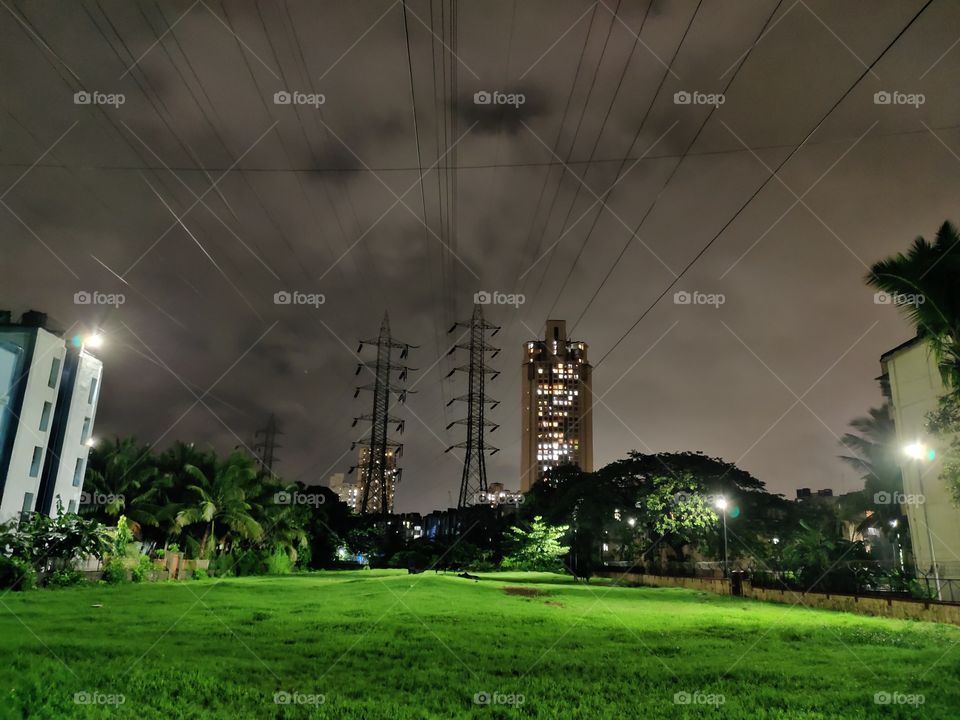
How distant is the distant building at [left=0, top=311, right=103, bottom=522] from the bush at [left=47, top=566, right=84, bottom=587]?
4923mm

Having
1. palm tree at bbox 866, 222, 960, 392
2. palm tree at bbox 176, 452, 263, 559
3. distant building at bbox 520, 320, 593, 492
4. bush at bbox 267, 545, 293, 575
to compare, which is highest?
distant building at bbox 520, 320, 593, 492

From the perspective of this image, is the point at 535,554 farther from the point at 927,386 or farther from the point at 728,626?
the point at 728,626

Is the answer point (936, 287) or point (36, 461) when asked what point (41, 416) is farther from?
point (936, 287)

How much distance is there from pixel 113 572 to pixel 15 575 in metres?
6.02

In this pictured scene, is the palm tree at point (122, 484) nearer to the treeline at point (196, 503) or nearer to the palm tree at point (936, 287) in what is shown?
the treeline at point (196, 503)

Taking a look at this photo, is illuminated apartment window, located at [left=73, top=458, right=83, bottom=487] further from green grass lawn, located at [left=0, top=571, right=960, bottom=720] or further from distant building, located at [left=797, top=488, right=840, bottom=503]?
distant building, located at [left=797, top=488, right=840, bottom=503]

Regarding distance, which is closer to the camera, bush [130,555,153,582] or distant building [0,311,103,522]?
distant building [0,311,103,522]

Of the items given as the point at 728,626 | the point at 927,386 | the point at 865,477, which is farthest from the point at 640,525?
the point at 728,626

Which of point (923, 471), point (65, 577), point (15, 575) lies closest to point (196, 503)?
point (65, 577)

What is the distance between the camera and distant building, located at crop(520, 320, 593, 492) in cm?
18088

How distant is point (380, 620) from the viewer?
16.0 metres

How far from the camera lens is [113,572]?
28297 mm

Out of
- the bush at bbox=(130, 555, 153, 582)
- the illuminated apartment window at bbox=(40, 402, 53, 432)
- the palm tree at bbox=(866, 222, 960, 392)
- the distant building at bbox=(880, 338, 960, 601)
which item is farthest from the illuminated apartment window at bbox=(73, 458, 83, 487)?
the distant building at bbox=(880, 338, 960, 601)

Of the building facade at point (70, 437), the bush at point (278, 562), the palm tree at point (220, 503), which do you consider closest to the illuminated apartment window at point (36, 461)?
the building facade at point (70, 437)
